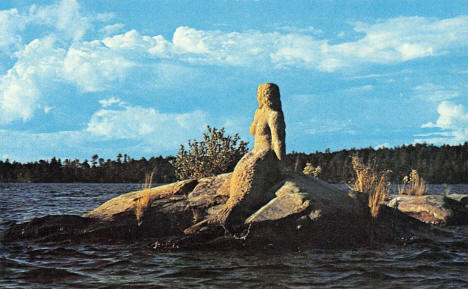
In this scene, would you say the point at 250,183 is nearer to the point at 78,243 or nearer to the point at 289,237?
the point at 289,237

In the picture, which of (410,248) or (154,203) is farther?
(154,203)

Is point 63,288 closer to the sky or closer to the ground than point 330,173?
closer to the ground

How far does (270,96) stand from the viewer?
13.9m

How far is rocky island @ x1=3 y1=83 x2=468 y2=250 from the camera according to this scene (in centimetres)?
1138

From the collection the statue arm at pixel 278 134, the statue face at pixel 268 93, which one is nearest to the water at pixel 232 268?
the statue arm at pixel 278 134

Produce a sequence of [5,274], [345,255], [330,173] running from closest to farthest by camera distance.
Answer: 1. [5,274]
2. [345,255]
3. [330,173]

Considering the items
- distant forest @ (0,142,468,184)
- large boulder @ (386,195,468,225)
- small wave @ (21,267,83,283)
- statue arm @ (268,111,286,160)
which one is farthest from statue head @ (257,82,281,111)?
distant forest @ (0,142,468,184)

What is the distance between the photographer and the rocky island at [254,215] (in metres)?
11.4

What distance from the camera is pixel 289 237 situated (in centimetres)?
1138

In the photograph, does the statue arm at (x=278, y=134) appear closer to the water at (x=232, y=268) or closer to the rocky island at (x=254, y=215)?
the rocky island at (x=254, y=215)

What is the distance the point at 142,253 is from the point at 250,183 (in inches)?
137

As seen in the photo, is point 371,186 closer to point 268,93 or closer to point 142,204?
point 268,93

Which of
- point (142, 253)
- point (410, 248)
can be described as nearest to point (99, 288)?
point (142, 253)

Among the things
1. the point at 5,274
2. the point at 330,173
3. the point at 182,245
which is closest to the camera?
the point at 5,274
